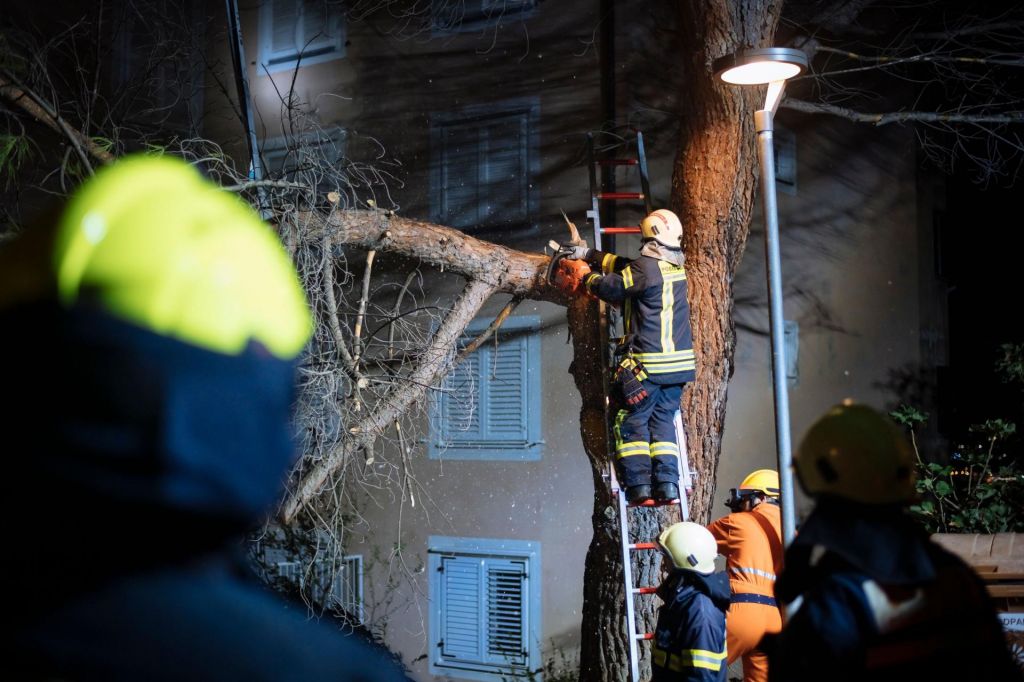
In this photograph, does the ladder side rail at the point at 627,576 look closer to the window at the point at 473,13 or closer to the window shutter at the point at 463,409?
the window shutter at the point at 463,409

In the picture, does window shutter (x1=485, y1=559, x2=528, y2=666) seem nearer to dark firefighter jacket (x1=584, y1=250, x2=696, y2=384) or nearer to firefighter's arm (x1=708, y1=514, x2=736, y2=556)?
firefighter's arm (x1=708, y1=514, x2=736, y2=556)

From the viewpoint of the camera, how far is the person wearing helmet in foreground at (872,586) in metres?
2.12

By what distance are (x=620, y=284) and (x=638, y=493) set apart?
1292 mm

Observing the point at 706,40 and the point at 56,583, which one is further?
the point at 706,40

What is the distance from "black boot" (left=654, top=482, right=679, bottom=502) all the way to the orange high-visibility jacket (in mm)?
349

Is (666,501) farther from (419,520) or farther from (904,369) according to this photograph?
(904,369)

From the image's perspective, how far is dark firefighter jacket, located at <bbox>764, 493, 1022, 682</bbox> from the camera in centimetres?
211

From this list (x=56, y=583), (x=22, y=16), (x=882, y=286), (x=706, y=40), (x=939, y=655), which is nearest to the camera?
(x=56, y=583)

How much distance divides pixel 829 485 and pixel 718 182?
515cm

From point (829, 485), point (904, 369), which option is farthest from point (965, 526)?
point (829, 485)

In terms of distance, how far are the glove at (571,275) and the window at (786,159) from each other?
17.3ft

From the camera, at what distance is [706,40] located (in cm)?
718

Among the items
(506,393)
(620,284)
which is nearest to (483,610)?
(506,393)

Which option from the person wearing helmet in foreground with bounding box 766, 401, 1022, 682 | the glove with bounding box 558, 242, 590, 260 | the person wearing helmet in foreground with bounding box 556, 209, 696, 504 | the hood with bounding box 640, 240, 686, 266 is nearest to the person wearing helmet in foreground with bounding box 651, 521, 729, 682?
the person wearing helmet in foreground with bounding box 556, 209, 696, 504
